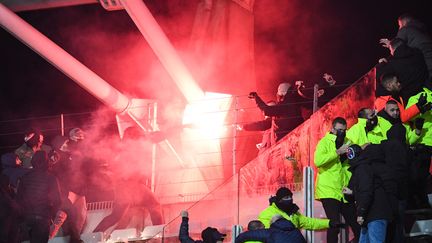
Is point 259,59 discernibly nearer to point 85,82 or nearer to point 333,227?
point 85,82

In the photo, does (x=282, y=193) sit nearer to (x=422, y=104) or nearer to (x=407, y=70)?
(x=422, y=104)

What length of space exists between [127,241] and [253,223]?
3461 millimetres

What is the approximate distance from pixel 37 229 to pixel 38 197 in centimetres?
39

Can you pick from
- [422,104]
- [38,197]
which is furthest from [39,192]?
[422,104]

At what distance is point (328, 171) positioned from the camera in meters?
8.23

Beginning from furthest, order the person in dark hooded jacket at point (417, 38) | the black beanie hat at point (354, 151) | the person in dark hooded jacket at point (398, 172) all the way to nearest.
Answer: the person in dark hooded jacket at point (417, 38) < the black beanie hat at point (354, 151) < the person in dark hooded jacket at point (398, 172)

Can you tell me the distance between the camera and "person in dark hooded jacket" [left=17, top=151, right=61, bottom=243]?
10.2 meters

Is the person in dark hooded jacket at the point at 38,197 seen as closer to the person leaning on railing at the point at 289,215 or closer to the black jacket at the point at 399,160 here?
the person leaning on railing at the point at 289,215

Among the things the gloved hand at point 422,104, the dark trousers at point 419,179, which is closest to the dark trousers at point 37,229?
the dark trousers at point 419,179

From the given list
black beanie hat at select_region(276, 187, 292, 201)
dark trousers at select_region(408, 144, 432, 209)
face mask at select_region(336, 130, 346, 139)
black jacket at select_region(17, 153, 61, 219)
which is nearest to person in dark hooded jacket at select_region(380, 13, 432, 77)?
dark trousers at select_region(408, 144, 432, 209)

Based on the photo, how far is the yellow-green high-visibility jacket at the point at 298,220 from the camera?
780cm

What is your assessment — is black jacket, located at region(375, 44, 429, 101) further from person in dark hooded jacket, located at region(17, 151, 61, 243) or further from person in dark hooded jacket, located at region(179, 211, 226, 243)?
person in dark hooded jacket, located at region(17, 151, 61, 243)

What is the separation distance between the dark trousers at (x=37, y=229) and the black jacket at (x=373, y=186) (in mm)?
4365

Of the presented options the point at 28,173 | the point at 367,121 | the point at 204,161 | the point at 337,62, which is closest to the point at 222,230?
the point at 367,121
